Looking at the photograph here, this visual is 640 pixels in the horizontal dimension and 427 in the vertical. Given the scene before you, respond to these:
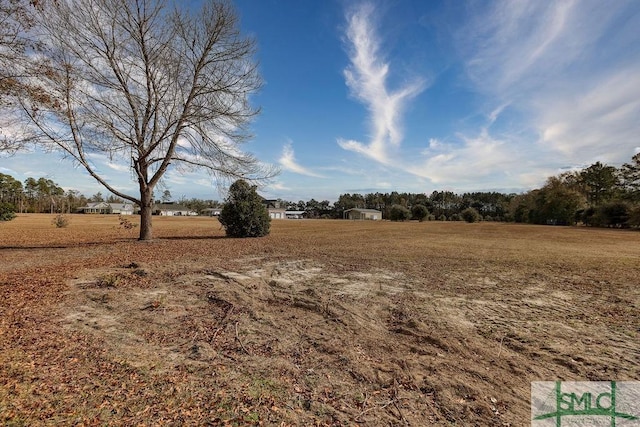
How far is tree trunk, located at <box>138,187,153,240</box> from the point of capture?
13906mm

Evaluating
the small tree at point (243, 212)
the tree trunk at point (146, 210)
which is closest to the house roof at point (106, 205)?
the small tree at point (243, 212)

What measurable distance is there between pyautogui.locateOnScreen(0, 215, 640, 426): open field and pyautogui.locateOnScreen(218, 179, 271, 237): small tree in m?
10.6

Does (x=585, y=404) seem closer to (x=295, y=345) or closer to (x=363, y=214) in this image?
(x=295, y=345)

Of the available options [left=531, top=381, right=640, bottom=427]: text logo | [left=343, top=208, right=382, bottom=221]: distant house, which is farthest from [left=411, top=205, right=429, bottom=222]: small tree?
[left=531, top=381, right=640, bottom=427]: text logo

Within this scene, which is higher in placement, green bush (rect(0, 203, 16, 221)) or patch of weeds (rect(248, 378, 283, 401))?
green bush (rect(0, 203, 16, 221))

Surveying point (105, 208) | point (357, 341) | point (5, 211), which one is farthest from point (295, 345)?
point (105, 208)

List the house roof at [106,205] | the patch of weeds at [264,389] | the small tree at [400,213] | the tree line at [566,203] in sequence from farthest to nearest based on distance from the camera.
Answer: the house roof at [106,205] < the small tree at [400,213] < the tree line at [566,203] < the patch of weeds at [264,389]

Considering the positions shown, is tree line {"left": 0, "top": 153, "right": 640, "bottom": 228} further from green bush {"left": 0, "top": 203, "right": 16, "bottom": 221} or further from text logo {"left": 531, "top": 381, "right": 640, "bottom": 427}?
text logo {"left": 531, "top": 381, "right": 640, "bottom": 427}

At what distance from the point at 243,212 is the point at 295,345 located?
50.0 feet

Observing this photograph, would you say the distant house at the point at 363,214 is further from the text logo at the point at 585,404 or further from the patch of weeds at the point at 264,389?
the patch of weeds at the point at 264,389

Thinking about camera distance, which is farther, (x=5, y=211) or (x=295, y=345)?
(x=5, y=211)

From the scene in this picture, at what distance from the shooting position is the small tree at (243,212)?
720 inches

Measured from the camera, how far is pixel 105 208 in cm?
9788

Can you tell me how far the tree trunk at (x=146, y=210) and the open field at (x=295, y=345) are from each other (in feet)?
20.9
